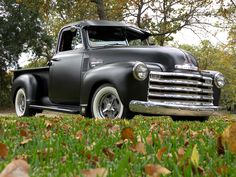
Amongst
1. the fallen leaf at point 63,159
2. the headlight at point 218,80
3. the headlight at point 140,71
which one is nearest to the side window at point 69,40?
the headlight at point 140,71

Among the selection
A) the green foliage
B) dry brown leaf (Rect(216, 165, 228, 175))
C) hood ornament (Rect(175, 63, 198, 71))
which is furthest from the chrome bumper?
the green foliage

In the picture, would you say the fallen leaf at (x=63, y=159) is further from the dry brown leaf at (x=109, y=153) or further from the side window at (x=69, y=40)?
the side window at (x=69, y=40)

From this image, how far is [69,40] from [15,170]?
24.7 ft

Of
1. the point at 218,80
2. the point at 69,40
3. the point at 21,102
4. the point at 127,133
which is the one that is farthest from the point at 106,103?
the point at 127,133

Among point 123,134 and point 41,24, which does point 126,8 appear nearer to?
point 41,24

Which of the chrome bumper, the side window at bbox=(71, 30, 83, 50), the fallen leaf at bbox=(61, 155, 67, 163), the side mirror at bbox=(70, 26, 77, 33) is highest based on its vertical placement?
the side mirror at bbox=(70, 26, 77, 33)

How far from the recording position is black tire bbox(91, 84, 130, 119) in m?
6.96

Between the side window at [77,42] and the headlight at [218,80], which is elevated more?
the side window at [77,42]

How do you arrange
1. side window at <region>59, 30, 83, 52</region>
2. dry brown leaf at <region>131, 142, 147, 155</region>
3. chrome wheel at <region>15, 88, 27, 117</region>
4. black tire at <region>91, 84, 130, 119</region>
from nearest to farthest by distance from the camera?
dry brown leaf at <region>131, 142, 147, 155</region> → black tire at <region>91, 84, 130, 119</region> → side window at <region>59, 30, 83, 52</region> → chrome wheel at <region>15, 88, 27, 117</region>

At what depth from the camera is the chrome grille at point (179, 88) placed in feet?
22.3

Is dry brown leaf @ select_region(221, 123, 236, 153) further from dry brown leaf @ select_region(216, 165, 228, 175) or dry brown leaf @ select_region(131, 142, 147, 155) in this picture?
dry brown leaf @ select_region(131, 142, 147, 155)

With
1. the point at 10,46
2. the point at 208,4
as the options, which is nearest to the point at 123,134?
the point at 208,4

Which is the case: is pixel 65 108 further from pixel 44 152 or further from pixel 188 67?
pixel 44 152

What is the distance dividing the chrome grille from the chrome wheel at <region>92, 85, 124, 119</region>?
62cm
